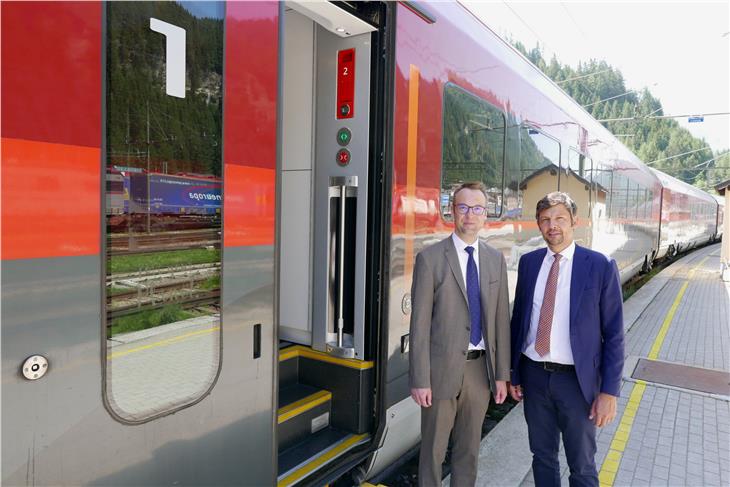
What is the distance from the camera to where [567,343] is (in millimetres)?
2752

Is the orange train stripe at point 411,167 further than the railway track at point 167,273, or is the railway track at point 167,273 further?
the orange train stripe at point 411,167

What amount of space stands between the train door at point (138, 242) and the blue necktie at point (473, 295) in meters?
1.12

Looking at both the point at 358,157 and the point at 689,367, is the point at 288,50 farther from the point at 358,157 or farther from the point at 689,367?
the point at 689,367

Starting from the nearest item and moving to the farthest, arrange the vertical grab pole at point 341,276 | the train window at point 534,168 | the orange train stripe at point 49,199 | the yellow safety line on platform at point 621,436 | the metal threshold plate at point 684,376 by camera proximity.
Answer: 1. the orange train stripe at point 49,199
2. the vertical grab pole at point 341,276
3. the yellow safety line on platform at point 621,436
4. the train window at point 534,168
5. the metal threshold plate at point 684,376

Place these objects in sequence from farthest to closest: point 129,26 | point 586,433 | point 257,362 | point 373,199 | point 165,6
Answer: point 373,199 < point 586,433 < point 257,362 < point 165,6 < point 129,26

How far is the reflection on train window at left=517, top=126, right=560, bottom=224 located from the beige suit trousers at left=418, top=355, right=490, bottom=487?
2524mm

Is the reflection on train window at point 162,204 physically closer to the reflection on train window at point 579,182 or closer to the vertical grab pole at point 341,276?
the vertical grab pole at point 341,276

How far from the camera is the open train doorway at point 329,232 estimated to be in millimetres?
3016

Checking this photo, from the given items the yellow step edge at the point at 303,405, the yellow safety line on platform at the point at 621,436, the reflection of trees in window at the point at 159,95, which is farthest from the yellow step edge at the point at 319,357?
the yellow safety line on platform at the point at 621,436

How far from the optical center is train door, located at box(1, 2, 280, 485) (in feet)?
4.75

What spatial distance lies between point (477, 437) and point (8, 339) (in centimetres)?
232

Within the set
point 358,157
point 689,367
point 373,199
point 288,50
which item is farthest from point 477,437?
point 689,367

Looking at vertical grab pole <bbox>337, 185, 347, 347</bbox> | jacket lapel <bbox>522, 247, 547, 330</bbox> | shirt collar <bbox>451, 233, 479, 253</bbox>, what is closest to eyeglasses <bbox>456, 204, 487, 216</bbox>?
shirt collar <bbox>451, 233, 479, 253</bbox>

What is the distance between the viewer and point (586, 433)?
9.04ft
